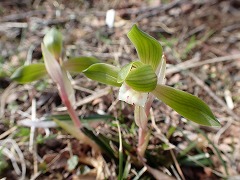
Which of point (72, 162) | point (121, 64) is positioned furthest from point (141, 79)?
point (121, 64)

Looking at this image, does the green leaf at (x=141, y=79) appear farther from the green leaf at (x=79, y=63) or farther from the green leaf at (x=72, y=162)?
the green leaf at (x=72, y=162)

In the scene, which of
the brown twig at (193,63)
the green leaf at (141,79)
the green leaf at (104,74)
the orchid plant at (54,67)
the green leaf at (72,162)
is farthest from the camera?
the brown twig at (193,63)

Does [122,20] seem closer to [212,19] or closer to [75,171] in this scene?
[212,19]

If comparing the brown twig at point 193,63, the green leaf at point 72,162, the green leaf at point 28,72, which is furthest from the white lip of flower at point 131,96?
the brown twig at point 193,63

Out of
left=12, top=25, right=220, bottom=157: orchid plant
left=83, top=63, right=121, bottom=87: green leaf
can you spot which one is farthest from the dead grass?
left=83, top=63, right=121, bottom=87: green leaf

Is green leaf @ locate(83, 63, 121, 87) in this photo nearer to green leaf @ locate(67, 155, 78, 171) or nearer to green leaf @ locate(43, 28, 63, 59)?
green leaf @ locate(43, 28, 63, 59)

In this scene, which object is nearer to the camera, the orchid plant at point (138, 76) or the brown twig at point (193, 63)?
the orchid plant at point (138, 76)
